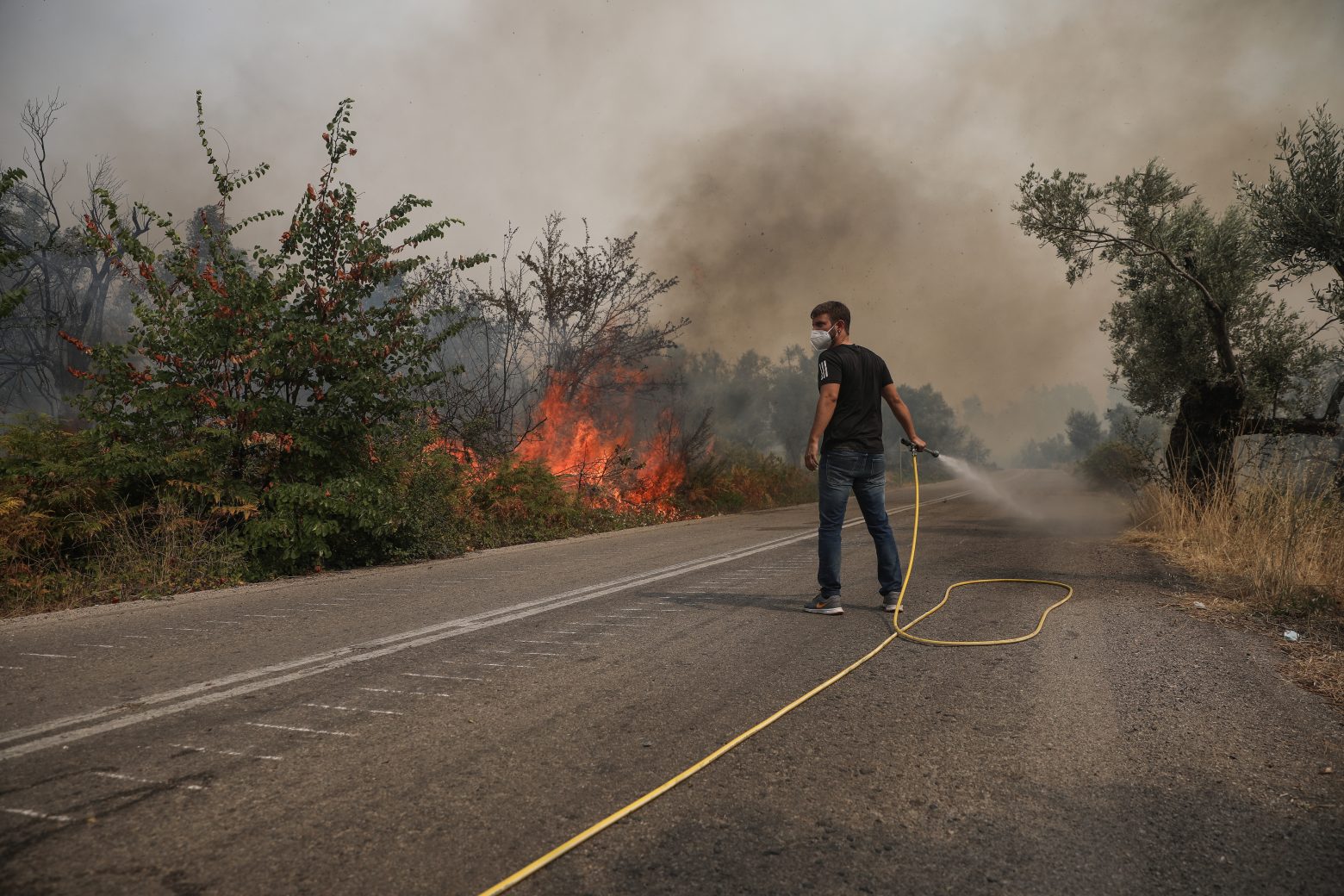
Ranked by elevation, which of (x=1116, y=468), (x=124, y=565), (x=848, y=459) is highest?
(x=848, y=459)

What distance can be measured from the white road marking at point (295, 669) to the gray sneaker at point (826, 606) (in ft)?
4.80

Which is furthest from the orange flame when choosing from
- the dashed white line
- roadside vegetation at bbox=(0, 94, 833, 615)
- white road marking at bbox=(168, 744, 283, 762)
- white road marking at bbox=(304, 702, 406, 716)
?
white road marking at bbox=(168, 744, 283, 762)

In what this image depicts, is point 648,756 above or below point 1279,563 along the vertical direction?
below

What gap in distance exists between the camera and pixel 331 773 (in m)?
2.78

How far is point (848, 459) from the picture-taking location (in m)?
6.11

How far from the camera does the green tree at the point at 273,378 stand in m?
7.34

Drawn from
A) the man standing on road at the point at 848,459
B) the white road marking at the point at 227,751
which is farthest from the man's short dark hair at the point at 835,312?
the white road marking at the point at 227,751

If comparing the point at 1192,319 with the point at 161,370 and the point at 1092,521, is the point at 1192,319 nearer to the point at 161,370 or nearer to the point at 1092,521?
the point at 1092,521

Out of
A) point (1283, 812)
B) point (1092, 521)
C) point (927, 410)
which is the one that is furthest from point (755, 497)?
point (927, 410)

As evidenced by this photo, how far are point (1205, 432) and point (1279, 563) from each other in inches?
292

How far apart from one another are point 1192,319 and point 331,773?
566 inches

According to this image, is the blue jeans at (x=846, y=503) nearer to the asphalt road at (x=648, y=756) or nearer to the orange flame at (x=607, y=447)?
the asphalt road at (x=648, y=756)


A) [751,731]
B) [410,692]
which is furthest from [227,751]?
[751,731]

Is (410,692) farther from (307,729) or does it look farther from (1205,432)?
(1205,432)
